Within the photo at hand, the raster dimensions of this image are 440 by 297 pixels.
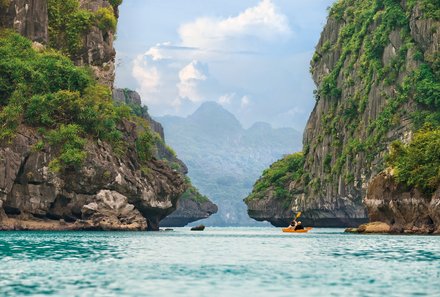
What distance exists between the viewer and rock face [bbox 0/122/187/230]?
10275cm

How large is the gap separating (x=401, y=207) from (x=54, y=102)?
44995 millimetres

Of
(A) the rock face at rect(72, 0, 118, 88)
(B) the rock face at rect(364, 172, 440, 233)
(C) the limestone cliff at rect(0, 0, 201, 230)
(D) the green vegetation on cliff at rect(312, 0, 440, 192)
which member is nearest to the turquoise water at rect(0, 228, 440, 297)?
(B) the rock face at rect(364, 172, 440, 233)

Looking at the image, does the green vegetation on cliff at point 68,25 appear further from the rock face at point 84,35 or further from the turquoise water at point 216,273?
the turquoise water at point 216,273

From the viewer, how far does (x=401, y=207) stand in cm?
10088

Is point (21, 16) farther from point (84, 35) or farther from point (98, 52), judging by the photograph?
point (98, 52)

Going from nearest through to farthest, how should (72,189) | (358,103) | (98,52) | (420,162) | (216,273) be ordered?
(216,273)
(420,162)
(72,189)
(98,52)
(358,103)

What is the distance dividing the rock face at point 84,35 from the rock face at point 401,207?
47822 millimetres

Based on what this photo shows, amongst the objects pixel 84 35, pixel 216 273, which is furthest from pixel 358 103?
pixel 216 273

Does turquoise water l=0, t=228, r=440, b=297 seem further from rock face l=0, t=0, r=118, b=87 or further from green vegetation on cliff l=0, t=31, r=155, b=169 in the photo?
rock face l=0, t=0, r=118, b=87

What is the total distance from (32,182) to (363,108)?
219ft

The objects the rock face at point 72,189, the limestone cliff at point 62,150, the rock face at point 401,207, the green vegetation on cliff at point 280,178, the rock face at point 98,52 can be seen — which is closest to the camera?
the rock face at point 401,207

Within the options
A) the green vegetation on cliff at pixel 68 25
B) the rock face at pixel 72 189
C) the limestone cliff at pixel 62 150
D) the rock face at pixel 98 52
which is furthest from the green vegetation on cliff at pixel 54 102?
the rock face at pixel 98 52

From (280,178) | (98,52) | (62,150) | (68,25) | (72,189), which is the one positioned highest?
(68,25)

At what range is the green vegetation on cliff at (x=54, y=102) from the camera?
106 metres
